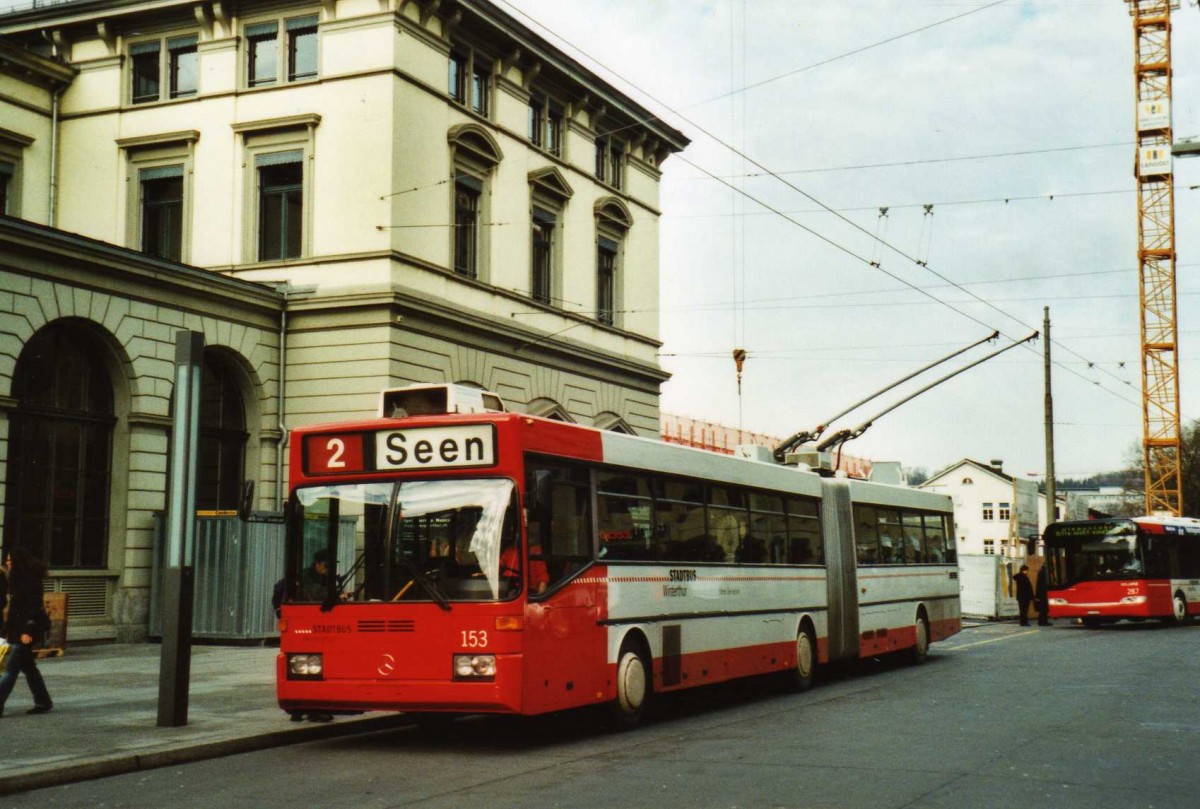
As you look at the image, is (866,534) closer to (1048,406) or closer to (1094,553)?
(1094,553)

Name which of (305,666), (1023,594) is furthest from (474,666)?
(1023,594)

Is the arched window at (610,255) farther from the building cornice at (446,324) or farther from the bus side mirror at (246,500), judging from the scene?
the bus side mirror at (246,500)

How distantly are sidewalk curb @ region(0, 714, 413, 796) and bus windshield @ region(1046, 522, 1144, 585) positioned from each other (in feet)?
79.9

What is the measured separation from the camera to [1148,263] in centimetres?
6569

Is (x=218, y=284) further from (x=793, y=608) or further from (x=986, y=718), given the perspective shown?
(x=986, y=718)

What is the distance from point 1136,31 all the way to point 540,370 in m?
45.1

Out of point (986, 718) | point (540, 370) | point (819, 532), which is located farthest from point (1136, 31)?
point (986, 718)

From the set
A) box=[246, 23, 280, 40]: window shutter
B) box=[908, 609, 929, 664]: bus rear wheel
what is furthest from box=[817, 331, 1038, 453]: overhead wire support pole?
box=[246, 23, 280, 40]: window shutter

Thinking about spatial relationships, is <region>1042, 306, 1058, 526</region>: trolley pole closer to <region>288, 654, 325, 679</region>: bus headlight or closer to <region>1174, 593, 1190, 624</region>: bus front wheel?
<region>1174, 593, 1190, 624</region>: bus front wheel

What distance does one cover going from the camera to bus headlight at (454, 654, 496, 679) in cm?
1136

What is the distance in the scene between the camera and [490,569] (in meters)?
11.5

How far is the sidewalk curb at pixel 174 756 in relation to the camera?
9.78m

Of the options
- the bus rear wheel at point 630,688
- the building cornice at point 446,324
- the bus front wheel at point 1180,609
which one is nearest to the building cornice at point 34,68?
the building cornice at point 446,324

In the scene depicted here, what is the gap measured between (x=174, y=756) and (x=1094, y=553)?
27.7 metres
